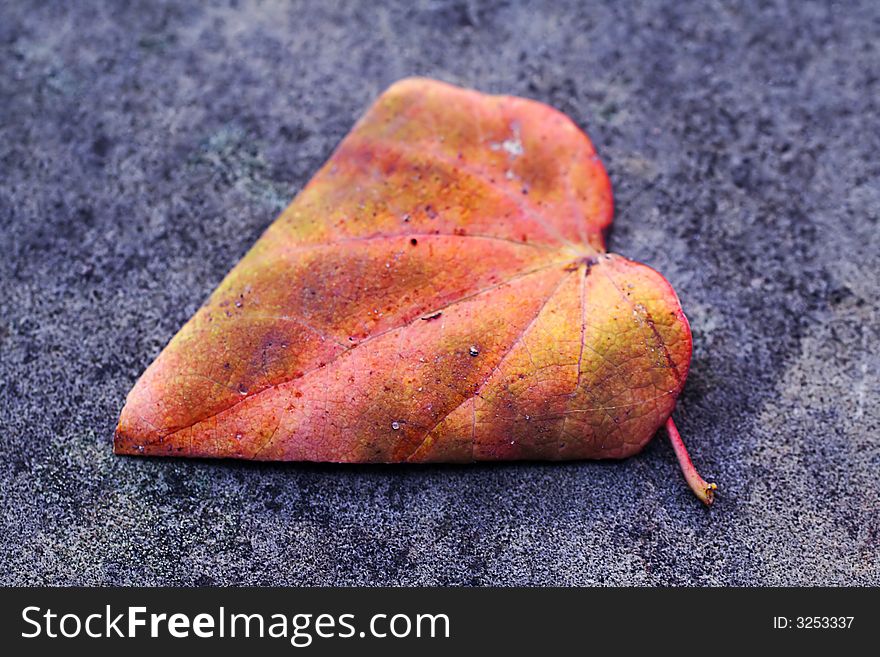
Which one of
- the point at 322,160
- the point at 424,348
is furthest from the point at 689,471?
the point at 322,160

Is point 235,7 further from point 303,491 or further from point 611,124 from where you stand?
point 303,491

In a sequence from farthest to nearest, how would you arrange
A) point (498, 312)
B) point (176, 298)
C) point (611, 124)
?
1. point (611, 124)
2. point (176, 298)
3. point (498, 312)

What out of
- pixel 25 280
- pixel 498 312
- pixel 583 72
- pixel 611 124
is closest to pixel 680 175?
pixel 611 124

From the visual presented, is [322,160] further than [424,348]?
Yes

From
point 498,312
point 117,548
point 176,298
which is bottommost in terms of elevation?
point 117,548

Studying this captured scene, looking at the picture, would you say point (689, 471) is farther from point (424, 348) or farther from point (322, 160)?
point (322, 160)

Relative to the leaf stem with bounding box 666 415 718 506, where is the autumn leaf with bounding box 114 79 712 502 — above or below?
above
